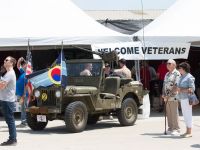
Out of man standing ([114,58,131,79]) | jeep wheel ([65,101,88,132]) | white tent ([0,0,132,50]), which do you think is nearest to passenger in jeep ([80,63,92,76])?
jeep wheel ([65,101,88,132])

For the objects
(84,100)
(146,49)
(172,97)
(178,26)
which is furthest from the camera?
(178,26)

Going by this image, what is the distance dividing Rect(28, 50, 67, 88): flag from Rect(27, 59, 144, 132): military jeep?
0.12 meters

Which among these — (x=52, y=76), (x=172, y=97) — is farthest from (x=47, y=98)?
(x=172, y=97)

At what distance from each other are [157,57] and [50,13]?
3.70m

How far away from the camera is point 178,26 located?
16688mm

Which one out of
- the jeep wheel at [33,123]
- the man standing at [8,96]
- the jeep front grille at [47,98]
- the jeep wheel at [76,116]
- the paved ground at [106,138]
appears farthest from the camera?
the jeep wheel at [33,123]

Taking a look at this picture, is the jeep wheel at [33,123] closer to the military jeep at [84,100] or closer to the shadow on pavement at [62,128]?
the military jeep at [84,100]

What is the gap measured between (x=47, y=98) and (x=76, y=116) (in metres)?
0.81

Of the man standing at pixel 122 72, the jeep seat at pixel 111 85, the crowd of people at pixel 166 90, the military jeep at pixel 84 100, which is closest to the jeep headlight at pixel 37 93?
the military jeep at pixel 84 100

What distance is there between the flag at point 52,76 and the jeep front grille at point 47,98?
16 cm

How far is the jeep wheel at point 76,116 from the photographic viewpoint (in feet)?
38.0

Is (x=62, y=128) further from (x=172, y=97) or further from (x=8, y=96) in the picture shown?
(x=8, y=96)

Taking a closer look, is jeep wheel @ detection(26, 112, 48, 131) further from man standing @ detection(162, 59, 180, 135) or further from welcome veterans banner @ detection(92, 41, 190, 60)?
welcome veterans banner @ detection(92, 41, 190, 60)

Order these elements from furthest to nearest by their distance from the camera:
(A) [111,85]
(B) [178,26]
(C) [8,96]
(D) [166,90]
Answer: (B) [178,26] → (A) [111,85] → (D) [166,90] → (C) [8,96]
